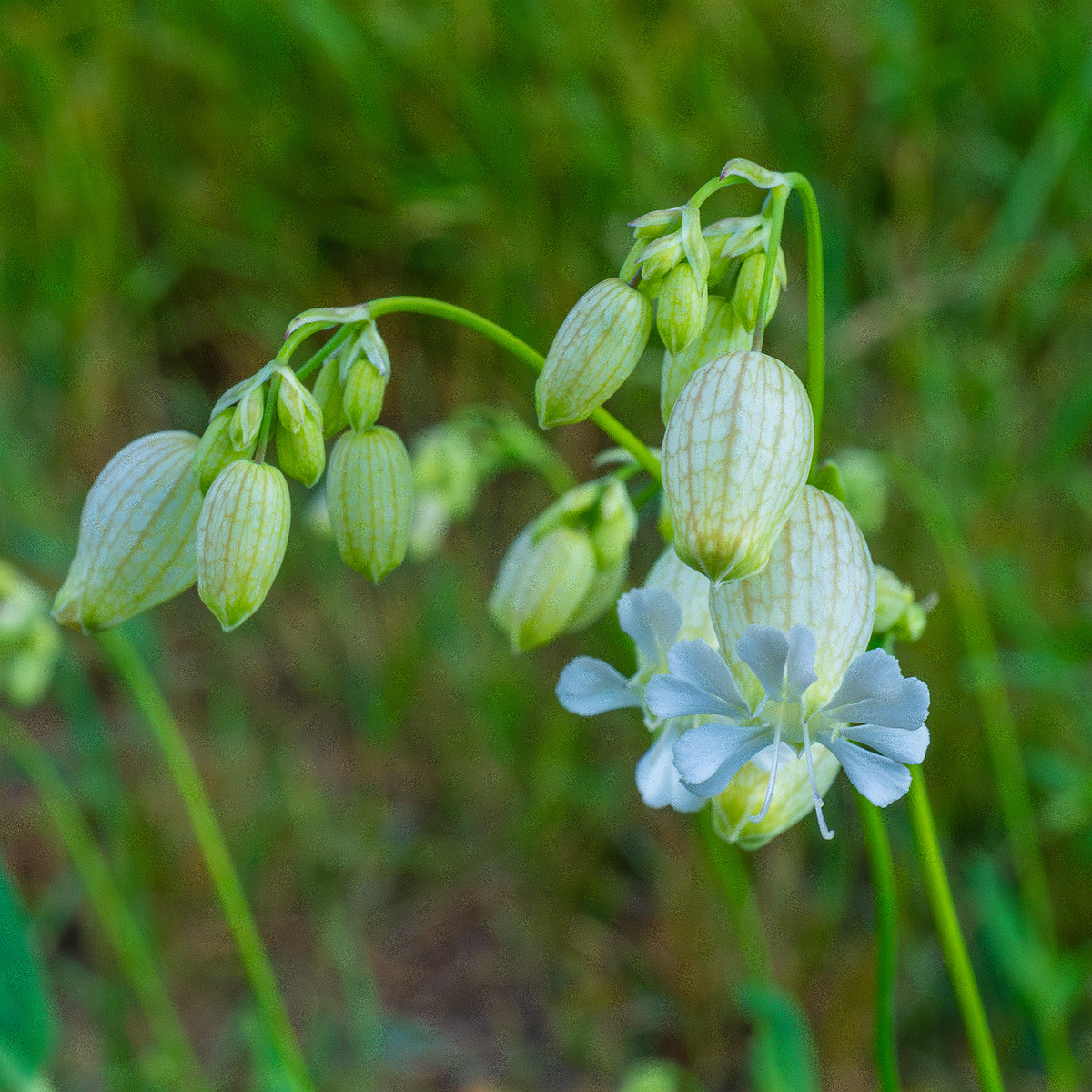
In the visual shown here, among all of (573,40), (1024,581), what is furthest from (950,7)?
(1024,581)

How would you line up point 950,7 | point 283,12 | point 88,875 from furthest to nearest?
1. point 283,12
2. point 950,7
3. point 88,875

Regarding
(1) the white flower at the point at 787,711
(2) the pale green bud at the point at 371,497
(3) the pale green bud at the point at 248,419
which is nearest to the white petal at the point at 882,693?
(1) the white flower at the point at 787,711

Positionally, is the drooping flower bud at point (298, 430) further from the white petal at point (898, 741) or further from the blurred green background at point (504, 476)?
the blurred green background at point (504, 476)

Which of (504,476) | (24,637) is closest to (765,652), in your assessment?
(24,637)

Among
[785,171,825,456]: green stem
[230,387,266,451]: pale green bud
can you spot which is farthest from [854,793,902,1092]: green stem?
[230,387,266,451]: pale green bud

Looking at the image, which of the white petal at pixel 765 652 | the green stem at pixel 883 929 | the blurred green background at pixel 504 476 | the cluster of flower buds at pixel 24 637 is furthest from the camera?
the blurred green background at pixel 504 476

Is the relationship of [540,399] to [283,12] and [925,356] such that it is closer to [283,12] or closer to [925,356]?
[925,356]

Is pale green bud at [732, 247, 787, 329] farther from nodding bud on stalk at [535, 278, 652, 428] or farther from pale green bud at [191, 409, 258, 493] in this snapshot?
pale green bud at [191, 409, 258, 493]
